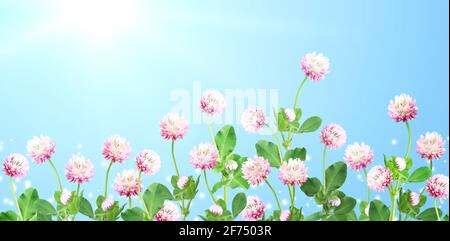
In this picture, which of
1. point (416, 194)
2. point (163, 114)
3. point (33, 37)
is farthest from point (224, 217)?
point (33, 37)

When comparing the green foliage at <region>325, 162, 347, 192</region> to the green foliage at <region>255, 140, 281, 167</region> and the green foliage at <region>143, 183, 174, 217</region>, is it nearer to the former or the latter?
the green foliage at <region>255, 140, 281, 167</region>

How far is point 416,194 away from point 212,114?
399 mm

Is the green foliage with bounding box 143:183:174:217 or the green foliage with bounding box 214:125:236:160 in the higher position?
the green foliage with bounding box 214:125:236:160

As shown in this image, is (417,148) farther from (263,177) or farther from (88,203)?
(88,203)

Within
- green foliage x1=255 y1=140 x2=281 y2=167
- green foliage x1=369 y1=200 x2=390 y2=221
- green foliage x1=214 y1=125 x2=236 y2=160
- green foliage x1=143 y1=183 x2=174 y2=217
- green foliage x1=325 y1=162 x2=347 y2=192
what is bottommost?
green foliage x1=369 y1=200 x2=390 y2=221

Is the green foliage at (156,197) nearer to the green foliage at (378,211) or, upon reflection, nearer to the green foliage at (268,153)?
the green foliage at (268,153)

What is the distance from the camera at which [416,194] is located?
1.20 meters

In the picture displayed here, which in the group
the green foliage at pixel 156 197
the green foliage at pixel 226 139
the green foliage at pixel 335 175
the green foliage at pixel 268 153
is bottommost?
the green foliage at pixel 156 197

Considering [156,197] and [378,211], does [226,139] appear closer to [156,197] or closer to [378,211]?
[156,197]

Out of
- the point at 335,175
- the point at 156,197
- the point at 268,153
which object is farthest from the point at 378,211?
the point at 156,197

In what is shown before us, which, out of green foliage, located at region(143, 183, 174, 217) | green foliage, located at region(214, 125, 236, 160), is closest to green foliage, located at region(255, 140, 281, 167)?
green foliage, located at region(214, 125, 236, 160)

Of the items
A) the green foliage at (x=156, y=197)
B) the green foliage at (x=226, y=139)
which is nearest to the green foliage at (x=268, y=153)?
the green foliage at (x=226, y=139)

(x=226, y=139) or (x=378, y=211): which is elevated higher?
(x=226, y=139)

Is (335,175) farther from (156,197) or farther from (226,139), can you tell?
(156,197)
